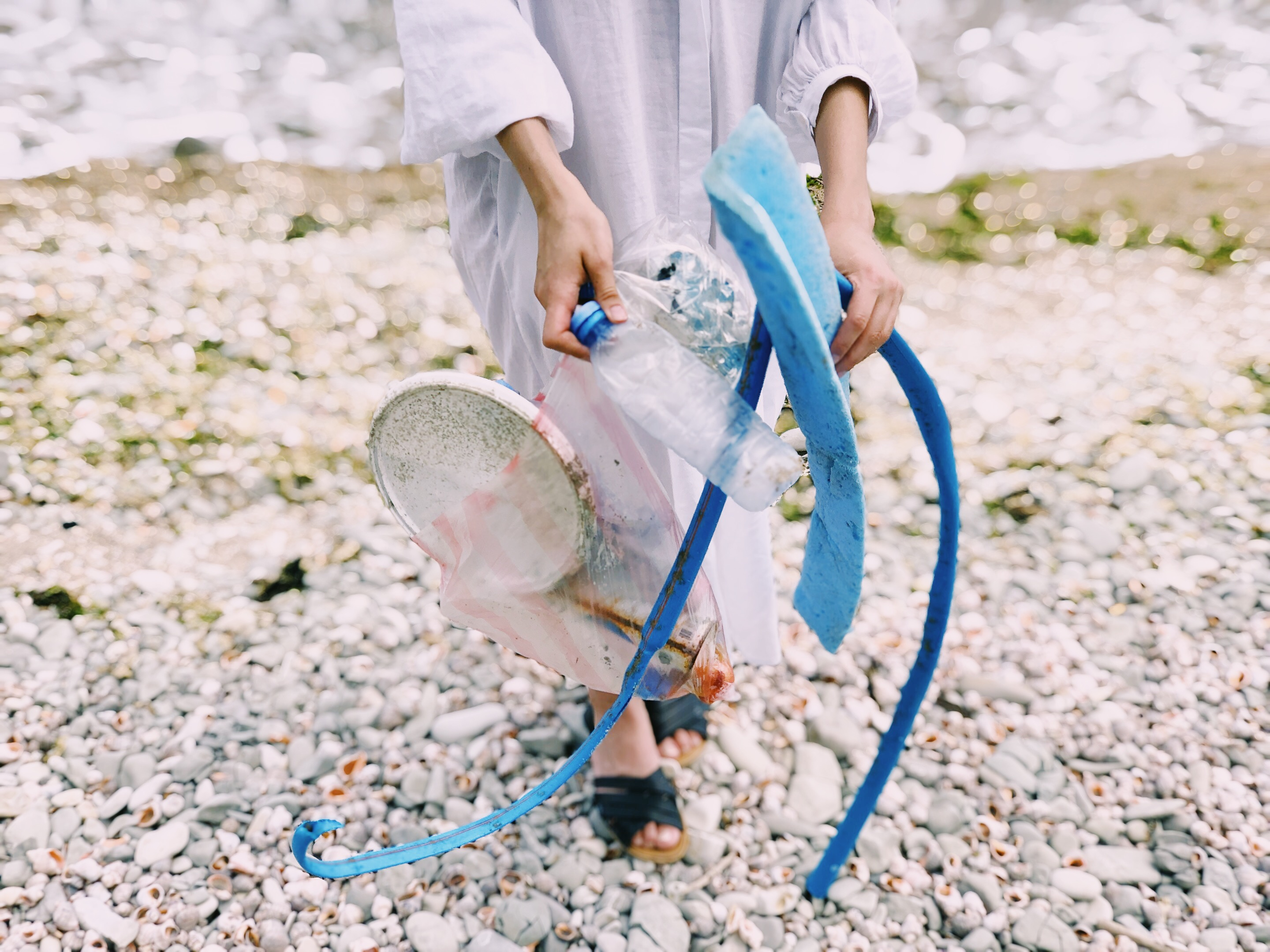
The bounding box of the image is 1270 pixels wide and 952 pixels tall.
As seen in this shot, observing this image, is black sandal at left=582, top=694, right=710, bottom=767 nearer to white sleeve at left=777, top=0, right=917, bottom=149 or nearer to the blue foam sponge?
the blue foam sponge

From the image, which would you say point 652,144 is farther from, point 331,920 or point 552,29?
point 331,920

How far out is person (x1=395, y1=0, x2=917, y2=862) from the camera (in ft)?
3.34

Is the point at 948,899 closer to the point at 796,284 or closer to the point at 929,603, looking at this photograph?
the point at 929,603

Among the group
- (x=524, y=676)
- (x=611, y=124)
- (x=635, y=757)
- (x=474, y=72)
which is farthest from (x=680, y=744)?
(x=474, y=72)

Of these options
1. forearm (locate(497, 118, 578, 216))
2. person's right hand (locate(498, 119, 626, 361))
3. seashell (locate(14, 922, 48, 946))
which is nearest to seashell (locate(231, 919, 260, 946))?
seashell (locate(14, 922, 48, 946))

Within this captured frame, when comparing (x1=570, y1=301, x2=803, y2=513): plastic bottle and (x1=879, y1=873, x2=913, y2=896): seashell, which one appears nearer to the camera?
(x1=570, y1=301, x2=803, y2=513): plastic bottle

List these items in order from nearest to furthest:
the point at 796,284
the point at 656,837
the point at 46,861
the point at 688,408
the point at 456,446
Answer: the point at 796,284
the point at 688,408
the point at 456,446
the point at 46,861
the point at 656,837

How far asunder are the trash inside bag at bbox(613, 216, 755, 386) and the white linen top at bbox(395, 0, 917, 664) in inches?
8.8

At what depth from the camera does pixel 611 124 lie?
47.5 inches

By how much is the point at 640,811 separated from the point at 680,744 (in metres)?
0.23

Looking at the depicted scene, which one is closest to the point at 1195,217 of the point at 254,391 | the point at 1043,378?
the point at 1043,378

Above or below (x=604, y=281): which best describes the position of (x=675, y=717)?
below

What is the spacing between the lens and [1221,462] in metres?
2.81

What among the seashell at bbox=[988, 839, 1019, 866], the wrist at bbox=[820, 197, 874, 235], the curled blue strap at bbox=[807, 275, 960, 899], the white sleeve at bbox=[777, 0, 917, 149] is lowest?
the seashell at bbox=[988, 839, 1019, 866]
